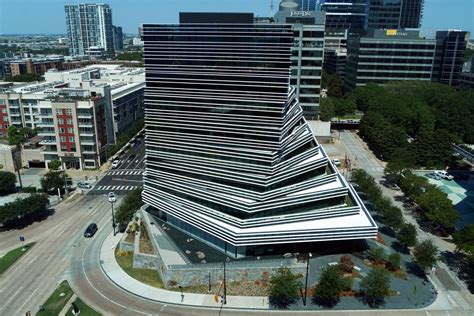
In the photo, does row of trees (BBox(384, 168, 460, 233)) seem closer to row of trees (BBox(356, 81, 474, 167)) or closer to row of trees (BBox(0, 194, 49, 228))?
row of trees (BBox(356, 81, 474, 167))

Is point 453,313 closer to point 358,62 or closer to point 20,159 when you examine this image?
point 20,159

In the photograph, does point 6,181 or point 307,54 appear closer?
point 6,181

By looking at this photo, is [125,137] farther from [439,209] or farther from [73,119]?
[439,209]

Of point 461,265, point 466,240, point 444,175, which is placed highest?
point 466,240

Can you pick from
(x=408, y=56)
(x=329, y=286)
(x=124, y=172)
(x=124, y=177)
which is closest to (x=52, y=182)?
(x=124, y=177)

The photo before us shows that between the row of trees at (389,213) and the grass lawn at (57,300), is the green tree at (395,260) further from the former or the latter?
the grass lawn at (57,300)

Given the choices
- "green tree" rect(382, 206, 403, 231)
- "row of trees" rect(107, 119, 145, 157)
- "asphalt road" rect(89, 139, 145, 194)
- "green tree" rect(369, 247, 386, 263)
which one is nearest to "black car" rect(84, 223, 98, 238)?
"asphalt road" rect(89, 139, 145, 194)

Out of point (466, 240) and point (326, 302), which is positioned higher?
point (466, 240)
